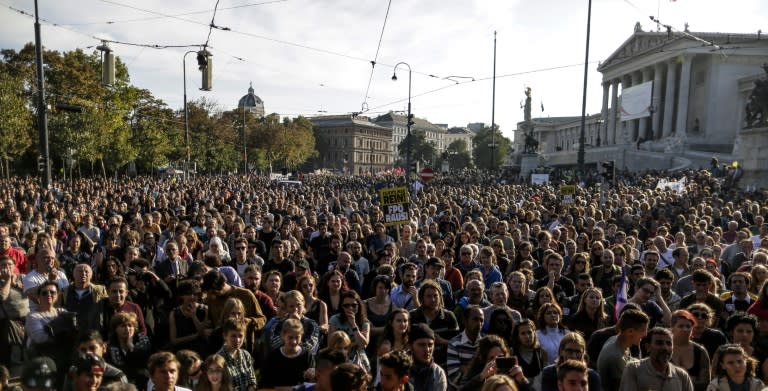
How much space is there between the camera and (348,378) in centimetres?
319

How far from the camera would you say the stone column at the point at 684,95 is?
55544mm

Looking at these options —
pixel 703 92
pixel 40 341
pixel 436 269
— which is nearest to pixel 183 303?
pixel 40 341

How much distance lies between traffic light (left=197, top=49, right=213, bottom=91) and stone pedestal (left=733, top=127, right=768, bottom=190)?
21374 millimetres

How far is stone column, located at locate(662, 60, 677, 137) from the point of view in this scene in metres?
57.8

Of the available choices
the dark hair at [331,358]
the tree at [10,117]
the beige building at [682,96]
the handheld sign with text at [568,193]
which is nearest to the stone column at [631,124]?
the beige building at [682,96]

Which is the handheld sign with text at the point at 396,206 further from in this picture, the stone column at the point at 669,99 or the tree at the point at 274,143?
the tree at the point at 274,143

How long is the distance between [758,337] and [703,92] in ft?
200

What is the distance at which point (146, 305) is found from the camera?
601 centimetres

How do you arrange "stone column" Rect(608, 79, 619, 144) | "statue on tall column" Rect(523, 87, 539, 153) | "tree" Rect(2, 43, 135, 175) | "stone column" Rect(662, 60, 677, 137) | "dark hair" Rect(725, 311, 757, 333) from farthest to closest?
"stone column" Rect(608, 79, 619, 144) → "stone column" Rect(662, 60, 677, 137) → "statue on tall column" Rect(523, 87, 539, 153) → "tree" Rect(2, 43, 135, 175) → "dark hair" Rect(725, 311, 757, 333)

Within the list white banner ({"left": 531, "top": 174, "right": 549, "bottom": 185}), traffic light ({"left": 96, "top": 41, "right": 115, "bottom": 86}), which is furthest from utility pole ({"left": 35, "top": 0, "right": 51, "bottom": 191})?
white banner ({"left": 531, "top": 174, "right": 549, "bottom": 185})

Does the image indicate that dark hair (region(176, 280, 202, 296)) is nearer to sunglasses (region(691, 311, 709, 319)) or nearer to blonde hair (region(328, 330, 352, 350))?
blonde hair (region(328, 330, 352, 350))

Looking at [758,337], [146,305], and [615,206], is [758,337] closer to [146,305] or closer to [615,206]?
[146,305]

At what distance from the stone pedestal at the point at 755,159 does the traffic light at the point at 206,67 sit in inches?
842

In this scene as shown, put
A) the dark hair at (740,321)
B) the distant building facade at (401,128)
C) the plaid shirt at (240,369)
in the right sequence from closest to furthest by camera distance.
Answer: the plaid shirt at (240,369), the dark hair at (740,321), the distant building facade at (401,128)
